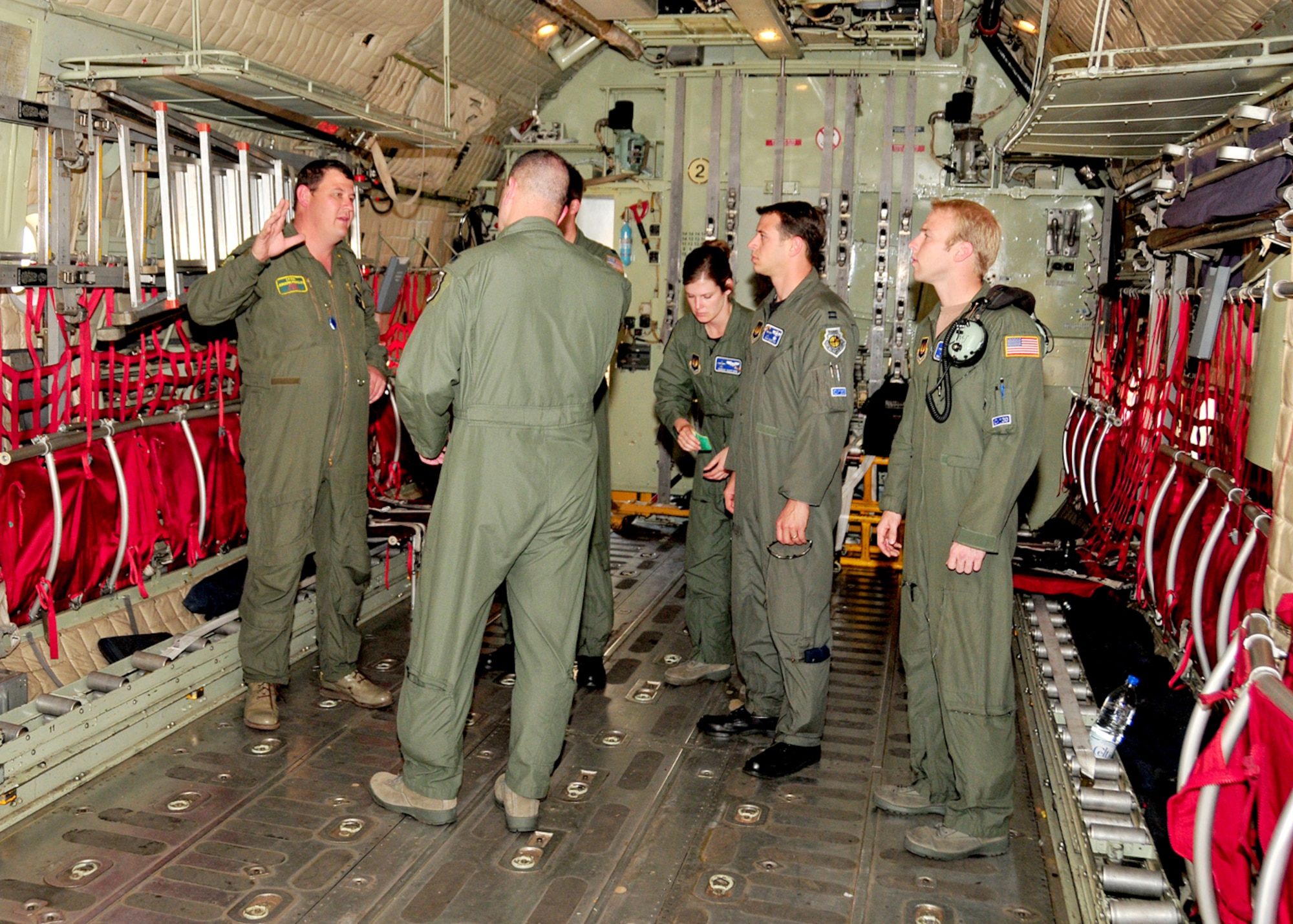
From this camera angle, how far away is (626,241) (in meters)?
8.13

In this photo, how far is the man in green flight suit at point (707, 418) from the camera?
15.2 feet

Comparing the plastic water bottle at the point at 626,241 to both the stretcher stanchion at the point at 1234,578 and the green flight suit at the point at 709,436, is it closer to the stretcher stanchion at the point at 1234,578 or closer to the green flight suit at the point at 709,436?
the green flight suit at the point at 709,436

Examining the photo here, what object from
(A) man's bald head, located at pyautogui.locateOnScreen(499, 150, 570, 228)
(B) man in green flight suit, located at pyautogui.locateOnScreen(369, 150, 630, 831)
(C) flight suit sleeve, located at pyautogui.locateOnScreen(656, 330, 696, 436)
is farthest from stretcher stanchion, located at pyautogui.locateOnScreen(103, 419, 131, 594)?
(C) flight suit sleeve, located at pyautogui.locateOnScreen(656, 330, 696, 436)

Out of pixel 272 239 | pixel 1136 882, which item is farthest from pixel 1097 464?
pixel 272 239

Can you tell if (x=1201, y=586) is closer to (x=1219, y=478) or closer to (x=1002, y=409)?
(x=1219, y=478)

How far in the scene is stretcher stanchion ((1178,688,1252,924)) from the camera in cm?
192

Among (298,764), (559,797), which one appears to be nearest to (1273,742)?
(559,797)

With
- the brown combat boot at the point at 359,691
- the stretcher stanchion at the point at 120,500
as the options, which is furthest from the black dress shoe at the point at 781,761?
the stretcher stanchion at the point at 120,500

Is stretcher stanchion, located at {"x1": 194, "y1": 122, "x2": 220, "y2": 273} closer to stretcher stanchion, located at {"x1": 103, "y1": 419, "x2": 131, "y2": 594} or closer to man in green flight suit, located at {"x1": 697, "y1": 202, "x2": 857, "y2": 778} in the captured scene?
stretcher stanchion, located at {"x1": 103, "y1": 419, "x2": 131, "y2": 594}

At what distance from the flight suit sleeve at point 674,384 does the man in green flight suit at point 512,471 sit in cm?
141

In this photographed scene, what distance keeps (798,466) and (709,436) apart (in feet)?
3.72

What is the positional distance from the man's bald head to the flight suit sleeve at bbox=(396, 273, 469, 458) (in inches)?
13.5

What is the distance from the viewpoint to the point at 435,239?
8141 millimetres

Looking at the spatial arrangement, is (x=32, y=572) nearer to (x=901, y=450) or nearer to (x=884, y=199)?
(x=901, y=450)
